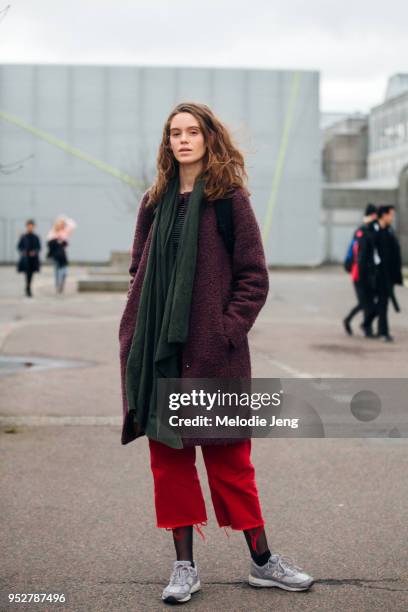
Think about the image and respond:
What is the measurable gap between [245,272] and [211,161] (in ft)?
1.43

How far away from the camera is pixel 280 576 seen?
3996 millimetres

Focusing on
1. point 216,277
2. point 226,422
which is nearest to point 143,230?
point 216,277

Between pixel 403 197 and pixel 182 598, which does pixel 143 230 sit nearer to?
pixel 182 598

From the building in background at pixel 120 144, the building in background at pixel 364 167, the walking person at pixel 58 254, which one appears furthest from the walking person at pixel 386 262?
the building in background at pixel 364 167

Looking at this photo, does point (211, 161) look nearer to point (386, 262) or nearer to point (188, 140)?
point (188, 140)

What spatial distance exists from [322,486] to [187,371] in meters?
2.21

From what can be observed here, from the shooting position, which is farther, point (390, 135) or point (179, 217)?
point (390, 135)

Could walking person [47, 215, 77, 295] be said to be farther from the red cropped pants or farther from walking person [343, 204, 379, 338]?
the red cropped pants

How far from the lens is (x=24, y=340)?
1370 cm

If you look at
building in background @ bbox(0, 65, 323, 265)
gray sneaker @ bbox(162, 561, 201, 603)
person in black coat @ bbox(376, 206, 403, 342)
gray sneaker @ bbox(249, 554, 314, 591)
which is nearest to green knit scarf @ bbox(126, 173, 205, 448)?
gray sneaker @ bbox(162, 561, 201, 603)

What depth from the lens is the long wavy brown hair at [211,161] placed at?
152 inches

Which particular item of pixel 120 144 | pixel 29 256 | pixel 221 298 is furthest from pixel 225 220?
pixel 120 144

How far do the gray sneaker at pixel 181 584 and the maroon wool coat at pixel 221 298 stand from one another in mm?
531

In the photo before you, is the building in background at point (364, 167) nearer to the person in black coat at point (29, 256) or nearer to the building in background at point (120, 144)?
the building in background at point (120, 144)
